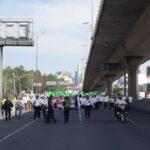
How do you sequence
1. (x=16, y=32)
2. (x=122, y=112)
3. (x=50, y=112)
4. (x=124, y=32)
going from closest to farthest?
(x=122, y=112), (x=50, y=112), (x=124, y=32), (x=16, y=32)

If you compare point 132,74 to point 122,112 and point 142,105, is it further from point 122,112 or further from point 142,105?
point 122,112

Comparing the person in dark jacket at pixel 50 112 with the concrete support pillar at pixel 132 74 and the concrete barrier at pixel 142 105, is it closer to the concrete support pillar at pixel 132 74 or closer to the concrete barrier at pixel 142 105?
the concrete barrier at pixel 142 105

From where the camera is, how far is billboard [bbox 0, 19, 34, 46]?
53969 millimetres

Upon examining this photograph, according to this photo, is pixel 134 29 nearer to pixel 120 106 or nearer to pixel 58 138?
pixel 120 106

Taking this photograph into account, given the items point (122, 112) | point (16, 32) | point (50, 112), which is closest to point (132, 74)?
point (16, 32)

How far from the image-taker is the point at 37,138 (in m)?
21.2

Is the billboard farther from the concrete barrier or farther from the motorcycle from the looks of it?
the motorcycle

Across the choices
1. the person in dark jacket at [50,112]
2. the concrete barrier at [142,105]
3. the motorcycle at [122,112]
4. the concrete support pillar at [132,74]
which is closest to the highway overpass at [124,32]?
the concrete support pillar at [132,74]

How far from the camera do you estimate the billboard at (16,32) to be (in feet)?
177

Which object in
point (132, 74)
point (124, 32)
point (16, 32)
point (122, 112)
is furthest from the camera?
point (132, 74)

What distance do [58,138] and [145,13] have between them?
17.5 m

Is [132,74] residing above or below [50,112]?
above

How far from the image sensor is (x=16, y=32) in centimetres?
5469

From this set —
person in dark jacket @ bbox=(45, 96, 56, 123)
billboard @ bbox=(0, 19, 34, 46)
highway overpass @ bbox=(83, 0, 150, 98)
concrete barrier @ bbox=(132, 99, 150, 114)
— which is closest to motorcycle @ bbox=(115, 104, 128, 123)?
person in dark jacket @ bbox=(45, 96, 56, 123)
